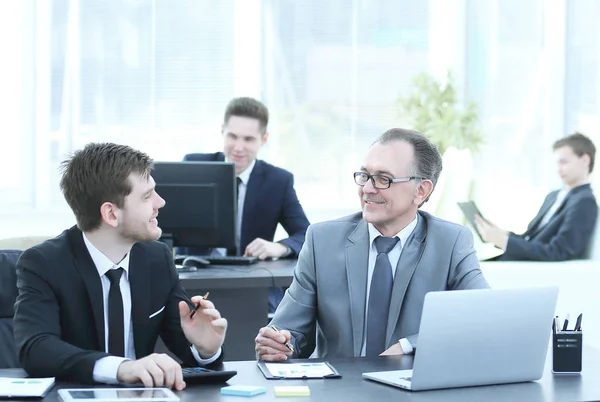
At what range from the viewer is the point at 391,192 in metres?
3.06

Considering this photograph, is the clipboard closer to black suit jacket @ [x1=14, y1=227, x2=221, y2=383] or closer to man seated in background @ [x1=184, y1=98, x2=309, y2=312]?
black suit jacket @ [x1=14, y1=227, x2=221, y2=383]

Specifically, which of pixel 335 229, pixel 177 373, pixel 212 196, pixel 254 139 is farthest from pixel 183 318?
pixel 254 139

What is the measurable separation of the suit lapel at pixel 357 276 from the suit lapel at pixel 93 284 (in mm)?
785

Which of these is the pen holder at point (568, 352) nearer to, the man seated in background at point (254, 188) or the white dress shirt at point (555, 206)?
the man seated in background at point (254, 188)

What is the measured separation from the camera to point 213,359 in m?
2.68

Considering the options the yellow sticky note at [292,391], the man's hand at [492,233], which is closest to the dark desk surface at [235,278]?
the yellow sticky note at [292,391]

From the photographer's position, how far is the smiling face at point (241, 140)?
5.01 meters

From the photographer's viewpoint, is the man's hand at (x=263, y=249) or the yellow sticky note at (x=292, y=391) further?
the man's hand at (x=263, y=249)

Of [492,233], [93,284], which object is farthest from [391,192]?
[492,233]

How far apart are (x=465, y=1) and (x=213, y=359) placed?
4698mm

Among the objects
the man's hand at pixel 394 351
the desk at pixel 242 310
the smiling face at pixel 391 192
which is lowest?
the desk at pixel 242 310

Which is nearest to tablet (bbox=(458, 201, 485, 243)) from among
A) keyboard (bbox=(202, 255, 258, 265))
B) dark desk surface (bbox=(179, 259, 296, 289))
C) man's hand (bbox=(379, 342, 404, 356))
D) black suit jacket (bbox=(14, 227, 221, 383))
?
keyboard (bbox=(202, 255, 258, 265))

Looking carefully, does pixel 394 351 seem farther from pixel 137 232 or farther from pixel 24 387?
pixel 24 387

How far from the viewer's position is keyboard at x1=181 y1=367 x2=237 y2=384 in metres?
2.41
